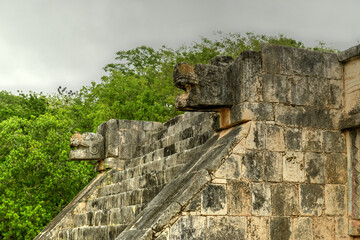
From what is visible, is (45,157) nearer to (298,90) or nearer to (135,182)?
(135,182)

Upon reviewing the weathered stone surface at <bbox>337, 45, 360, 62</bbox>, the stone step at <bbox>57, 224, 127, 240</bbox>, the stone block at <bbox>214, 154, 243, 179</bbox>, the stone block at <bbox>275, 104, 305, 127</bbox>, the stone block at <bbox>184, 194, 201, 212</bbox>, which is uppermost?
the weathered stone surface at <bbox>337, 45, 360, 62</bbox>

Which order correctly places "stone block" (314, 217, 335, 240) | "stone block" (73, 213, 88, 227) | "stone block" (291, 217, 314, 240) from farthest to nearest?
1. "stone block" (73, 213, 88, 227)
2. "stone block" (314, 217, 335, 240)
3. "stone block" (291, 217, 314, 240)

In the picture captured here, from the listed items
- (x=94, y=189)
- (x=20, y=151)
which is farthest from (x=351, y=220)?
(x=20, y=151)

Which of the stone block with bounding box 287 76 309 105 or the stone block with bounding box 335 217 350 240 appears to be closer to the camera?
the stone block with bounding box 335 217 350 240

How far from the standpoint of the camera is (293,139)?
697cm

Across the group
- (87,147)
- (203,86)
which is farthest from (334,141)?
(87,147)

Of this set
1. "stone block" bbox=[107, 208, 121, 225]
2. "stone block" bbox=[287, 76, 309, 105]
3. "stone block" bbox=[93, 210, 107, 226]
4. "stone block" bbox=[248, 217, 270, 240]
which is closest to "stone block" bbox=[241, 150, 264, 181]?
"stone block" bbox=[248, 217, 270, 240]

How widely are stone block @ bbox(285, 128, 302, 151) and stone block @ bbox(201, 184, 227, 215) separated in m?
1.08

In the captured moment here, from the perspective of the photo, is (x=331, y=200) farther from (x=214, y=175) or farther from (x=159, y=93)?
(x=159, y=93)

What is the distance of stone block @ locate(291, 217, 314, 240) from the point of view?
263 inches

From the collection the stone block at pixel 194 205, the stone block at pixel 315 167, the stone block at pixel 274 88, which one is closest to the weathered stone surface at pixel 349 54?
the stone block at pixel 274 88

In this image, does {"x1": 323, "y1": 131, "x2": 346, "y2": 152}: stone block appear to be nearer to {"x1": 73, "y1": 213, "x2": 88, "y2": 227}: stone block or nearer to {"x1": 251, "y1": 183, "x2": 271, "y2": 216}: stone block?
{"x1": 251, "y1": 183, "x2": 271, "y2": 216}: stone block

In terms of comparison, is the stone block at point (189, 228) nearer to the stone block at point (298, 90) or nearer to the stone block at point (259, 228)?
the stone block at point (259, 228)

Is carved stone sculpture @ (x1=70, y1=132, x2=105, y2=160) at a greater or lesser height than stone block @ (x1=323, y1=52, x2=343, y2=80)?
lesser
